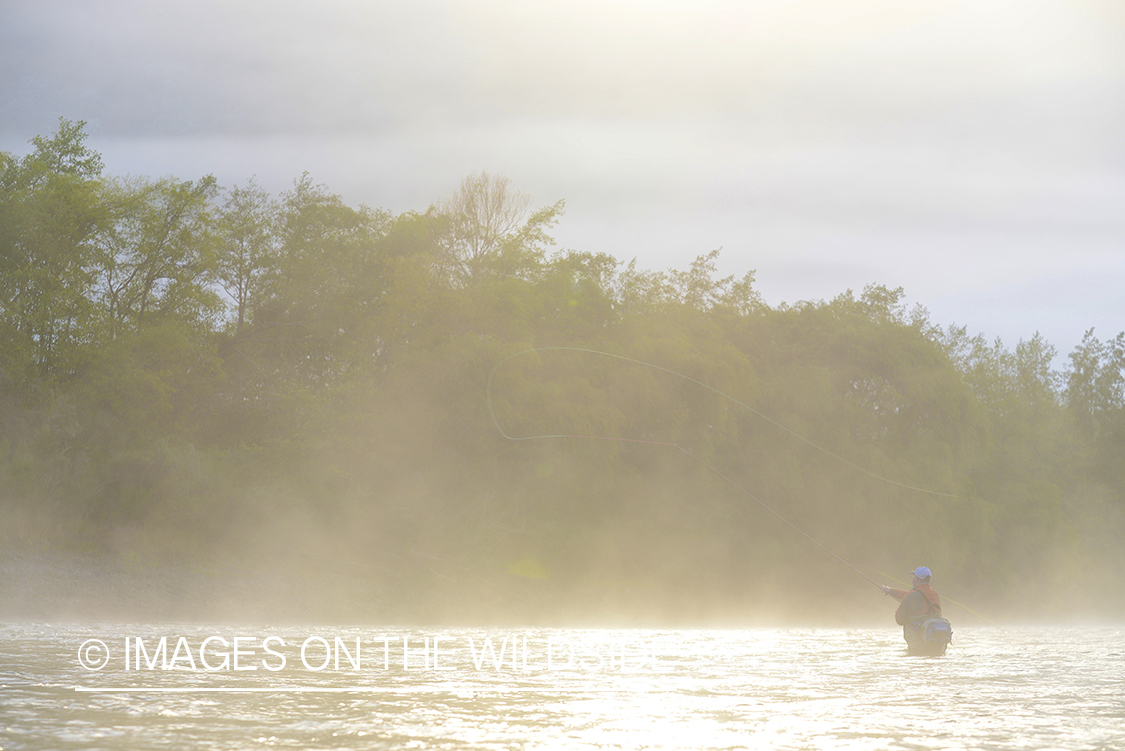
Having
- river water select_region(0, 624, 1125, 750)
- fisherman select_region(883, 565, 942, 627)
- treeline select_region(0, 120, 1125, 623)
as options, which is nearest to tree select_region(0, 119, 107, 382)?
treeline select_region(0, 120, 1125, 623)

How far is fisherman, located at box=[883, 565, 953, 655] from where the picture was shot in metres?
19.5

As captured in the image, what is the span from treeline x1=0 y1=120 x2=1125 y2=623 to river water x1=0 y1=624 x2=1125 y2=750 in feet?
33.0

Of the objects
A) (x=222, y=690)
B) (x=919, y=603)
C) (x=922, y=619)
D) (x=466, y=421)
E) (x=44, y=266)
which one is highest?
(x=44, y=266)

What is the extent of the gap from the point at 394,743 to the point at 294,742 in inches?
31.1

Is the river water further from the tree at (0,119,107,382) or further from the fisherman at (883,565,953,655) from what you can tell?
the tree at (0,119,107,382)

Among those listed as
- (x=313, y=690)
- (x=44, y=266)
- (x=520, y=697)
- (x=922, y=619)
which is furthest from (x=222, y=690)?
(x=44, y=266)

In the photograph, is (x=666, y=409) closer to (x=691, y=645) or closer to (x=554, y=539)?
(x=554, y=539)

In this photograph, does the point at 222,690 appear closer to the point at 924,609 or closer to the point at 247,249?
the point at 924,609

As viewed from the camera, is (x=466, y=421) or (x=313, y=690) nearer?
(x=313, y=690)

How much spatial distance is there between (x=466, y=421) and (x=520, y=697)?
22.5 metres

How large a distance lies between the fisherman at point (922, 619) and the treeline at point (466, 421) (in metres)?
12.9

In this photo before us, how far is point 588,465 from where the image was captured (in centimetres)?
3588

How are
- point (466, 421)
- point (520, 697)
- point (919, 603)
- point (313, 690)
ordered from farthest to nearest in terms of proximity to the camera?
Result: point (466, 421), point (919, 603), point (313, 690), point (520, 697)

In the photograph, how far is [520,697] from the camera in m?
11.7
